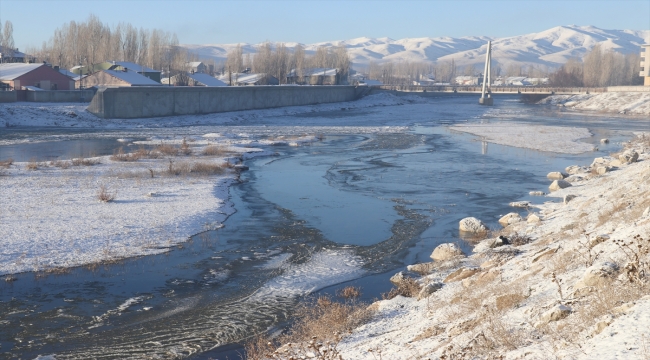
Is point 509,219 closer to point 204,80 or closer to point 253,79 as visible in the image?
point 204,80

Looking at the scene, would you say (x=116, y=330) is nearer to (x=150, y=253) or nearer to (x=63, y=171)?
(x=150, y=253)

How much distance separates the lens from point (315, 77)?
11494 cm

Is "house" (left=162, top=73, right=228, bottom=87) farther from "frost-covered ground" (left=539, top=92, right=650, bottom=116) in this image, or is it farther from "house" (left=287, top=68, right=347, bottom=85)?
"frost-covered ground" (left=539, top=92, right=650, bottom=116)

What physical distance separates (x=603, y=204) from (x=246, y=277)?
7950 millimetres

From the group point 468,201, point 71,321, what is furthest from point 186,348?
point 468,201

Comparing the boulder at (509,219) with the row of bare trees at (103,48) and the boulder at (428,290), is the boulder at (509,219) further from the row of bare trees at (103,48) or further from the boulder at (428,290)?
the row of bare trees at (103,48)

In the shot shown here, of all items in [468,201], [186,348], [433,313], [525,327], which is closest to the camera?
[525,327]

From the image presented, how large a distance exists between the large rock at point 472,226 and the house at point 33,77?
60760mm

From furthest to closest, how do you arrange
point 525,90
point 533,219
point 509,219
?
point 525,90
point 509,219
point 533,219

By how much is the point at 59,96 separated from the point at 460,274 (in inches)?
2200

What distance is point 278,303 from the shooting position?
Answer: 1098cm

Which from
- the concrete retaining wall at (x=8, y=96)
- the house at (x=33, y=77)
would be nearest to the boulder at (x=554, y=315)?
the concrete retaining wall at (x=8, y=96)

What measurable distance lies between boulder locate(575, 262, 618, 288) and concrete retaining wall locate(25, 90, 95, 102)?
2303 inches

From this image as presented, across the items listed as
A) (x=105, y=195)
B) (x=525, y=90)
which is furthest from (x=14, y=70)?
(x=525, y=90)
